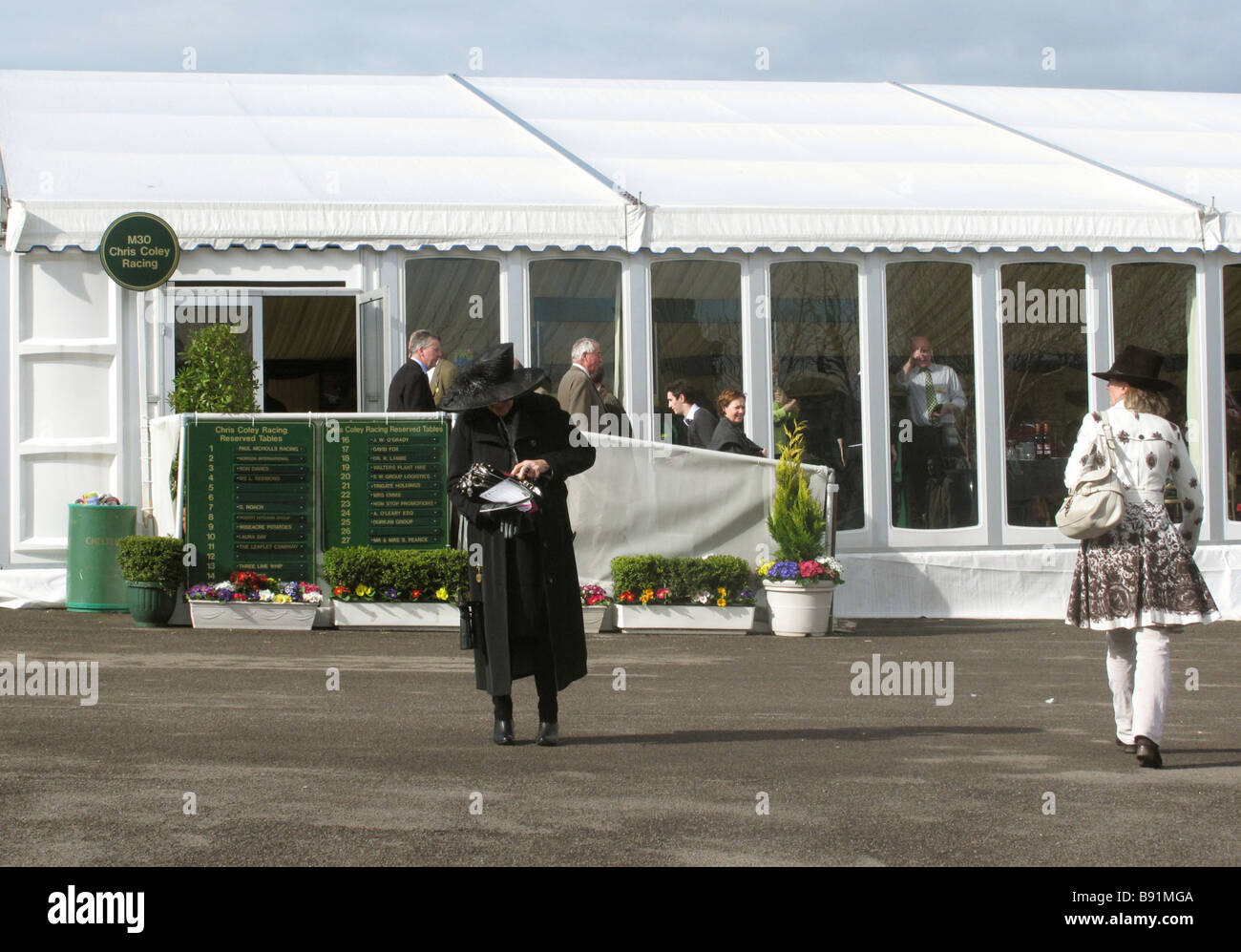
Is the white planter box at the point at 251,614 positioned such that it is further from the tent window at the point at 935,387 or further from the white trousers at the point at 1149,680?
the white trousers at the point at 1149,680

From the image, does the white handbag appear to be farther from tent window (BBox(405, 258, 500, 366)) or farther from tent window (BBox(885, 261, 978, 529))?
tent window (BBox(405, 258, 500, 366))

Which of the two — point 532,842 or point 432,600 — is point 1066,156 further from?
point 532,842

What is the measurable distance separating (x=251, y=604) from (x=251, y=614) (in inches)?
3.2

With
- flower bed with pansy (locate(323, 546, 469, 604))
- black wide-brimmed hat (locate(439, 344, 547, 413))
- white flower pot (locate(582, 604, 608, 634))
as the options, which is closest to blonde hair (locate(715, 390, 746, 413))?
white flower pot (locate(582, 604, 608, 634))

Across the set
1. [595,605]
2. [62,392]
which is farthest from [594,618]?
[62,392]

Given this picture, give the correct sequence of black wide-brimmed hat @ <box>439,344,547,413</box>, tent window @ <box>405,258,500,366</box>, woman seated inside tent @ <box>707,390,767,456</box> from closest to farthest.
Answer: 1. black wide-brimmed hat @ <box>439,344,547,413</box>
2. woman seated inside tent @ <box>707,390,767,456</box>
3. tent window @ <box>405,258,500,366</box>

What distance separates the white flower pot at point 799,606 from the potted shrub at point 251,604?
3501 mm

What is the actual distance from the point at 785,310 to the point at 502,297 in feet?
8.31

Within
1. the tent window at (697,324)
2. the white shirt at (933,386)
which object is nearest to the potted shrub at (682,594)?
the tent window at (697,324)

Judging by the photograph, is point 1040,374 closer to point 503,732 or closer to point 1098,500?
point 1098,500

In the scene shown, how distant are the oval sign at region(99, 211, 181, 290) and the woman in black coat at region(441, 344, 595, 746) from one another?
243 inches

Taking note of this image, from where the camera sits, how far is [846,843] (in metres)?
5.95

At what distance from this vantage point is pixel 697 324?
14961mm

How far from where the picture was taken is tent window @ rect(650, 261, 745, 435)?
586 inches
